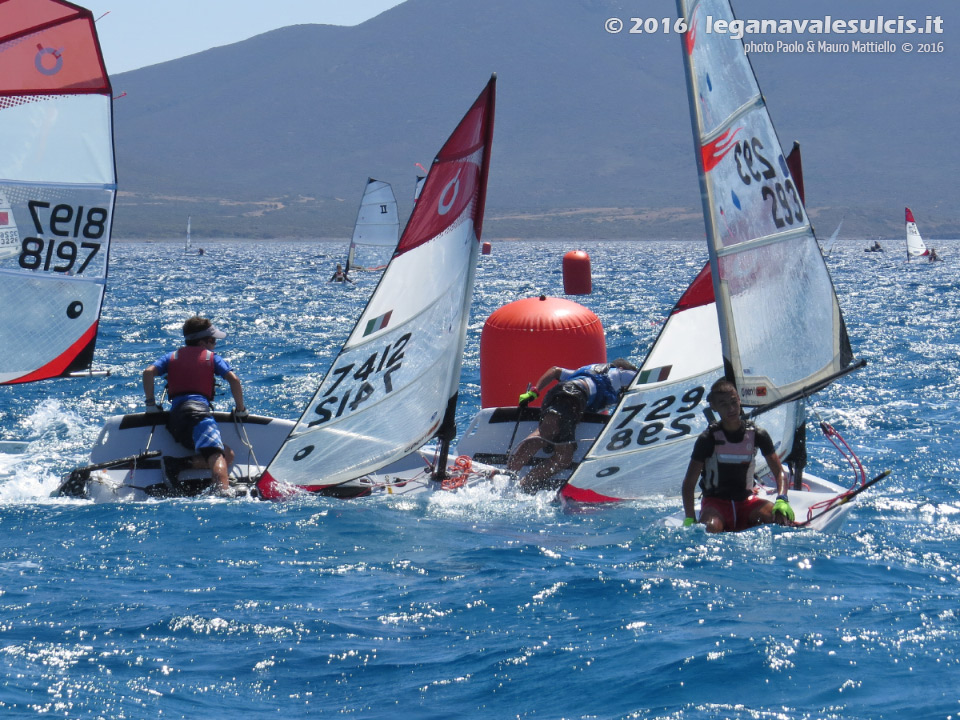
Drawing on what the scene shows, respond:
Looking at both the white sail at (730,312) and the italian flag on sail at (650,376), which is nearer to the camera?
the white sail at (730,312)

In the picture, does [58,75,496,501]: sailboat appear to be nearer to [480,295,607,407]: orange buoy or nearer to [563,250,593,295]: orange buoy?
[480,295,607,407]: orange buoy

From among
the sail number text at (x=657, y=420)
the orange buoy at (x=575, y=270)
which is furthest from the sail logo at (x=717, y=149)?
the orange buoy at (x=575, y=270)

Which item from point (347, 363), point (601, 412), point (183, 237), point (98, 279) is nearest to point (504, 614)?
point (347, 363)

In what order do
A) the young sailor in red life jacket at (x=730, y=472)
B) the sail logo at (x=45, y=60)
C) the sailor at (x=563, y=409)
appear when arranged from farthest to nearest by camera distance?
the sailor at (x=563, y=409) → the sail logo at (x=45, y=60) → the young sailor in red life jacket at (x=730, y=472)

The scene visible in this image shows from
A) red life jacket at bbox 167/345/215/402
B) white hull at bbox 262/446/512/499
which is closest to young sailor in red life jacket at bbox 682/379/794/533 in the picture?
white hull at bbox 262/446/512/499

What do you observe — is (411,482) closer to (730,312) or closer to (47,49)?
(730,312)

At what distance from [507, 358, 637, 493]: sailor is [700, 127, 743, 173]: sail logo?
2.19 metres

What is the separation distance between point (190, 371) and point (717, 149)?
13.2ft

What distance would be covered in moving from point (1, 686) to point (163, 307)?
25788 mm

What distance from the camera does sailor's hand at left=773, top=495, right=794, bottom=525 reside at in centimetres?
Result: 693

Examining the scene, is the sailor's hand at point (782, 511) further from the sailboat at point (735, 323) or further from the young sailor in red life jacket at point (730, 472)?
the sailboat at point (735, 323)

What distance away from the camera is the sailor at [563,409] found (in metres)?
8.83

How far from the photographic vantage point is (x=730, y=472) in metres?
7.00

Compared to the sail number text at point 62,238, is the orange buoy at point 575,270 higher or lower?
lower
